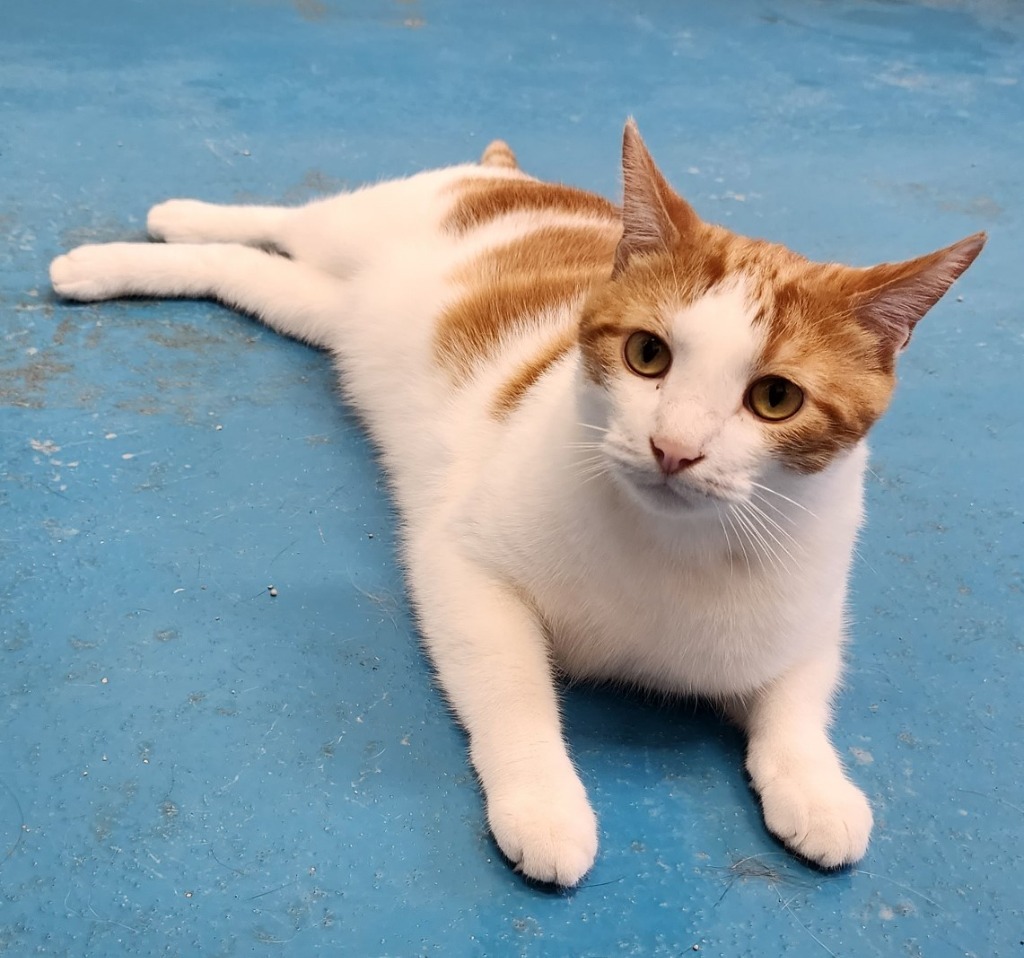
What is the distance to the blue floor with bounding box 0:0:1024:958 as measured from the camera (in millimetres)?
1115

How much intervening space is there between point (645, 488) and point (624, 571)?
7.3 inches

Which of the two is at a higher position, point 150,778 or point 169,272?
point 169,272

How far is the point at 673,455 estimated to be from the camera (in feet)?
3.28

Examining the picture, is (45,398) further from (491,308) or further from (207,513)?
(491,308)

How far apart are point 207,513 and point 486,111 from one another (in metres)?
1.90

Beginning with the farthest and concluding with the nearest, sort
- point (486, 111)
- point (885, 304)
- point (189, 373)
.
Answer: point (486, 111) → point (189, 373) → point (885, 304)

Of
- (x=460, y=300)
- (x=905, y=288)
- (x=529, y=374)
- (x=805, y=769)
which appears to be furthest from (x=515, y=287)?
(x=805, y=769)

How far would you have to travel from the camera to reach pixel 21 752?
1189 mm

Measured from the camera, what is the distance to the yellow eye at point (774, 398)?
104 centimetres

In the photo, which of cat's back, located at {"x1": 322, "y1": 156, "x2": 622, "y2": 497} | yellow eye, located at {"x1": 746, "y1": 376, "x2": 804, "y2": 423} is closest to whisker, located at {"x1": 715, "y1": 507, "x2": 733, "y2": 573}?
yellow eye, located at {"x1": 746, "y1": 376, "x2": 804, "y2": 423}

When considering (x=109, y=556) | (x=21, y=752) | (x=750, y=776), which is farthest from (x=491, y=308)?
(x=21, y=752)

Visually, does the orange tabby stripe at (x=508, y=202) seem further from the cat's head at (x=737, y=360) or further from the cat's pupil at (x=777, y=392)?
the cat's pupil at (x=777, y=392)

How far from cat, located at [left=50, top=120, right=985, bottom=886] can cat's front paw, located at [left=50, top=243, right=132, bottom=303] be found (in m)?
0.62

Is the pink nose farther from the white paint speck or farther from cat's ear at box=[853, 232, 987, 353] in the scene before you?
the white paint speck
